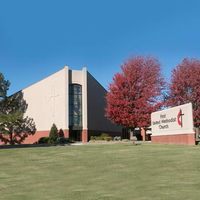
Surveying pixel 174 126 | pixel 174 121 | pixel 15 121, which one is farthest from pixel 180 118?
pixel 15 121

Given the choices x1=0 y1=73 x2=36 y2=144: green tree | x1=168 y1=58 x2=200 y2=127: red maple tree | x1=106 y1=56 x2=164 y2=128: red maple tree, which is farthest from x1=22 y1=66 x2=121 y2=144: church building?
x1=168 y1=58 x2=200 y2=127: red maple tree

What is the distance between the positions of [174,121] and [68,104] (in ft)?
96.0

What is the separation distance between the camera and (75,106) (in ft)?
208

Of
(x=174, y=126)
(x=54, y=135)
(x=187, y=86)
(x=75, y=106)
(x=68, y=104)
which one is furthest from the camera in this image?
(x=75, y=106)

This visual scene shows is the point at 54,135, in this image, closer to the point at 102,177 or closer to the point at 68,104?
the point at 68,104

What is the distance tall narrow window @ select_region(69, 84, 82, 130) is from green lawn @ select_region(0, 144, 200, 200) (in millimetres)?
37620

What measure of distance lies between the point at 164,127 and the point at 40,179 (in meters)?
20.8

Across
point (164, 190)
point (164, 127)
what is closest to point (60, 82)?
point (164, 127)

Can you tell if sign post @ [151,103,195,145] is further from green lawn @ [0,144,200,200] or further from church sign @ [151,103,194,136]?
green lawn @ [0,144,200,200]

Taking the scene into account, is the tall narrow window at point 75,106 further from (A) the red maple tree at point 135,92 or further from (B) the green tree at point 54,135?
(A) the red maple tree at point 135,92

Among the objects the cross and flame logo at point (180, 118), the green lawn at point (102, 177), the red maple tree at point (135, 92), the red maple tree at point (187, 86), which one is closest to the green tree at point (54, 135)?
the red maple tree at point (135, 92)

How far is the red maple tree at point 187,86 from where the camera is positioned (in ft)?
172

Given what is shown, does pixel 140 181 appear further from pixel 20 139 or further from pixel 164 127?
pixel 20 139

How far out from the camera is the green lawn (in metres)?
14.0
